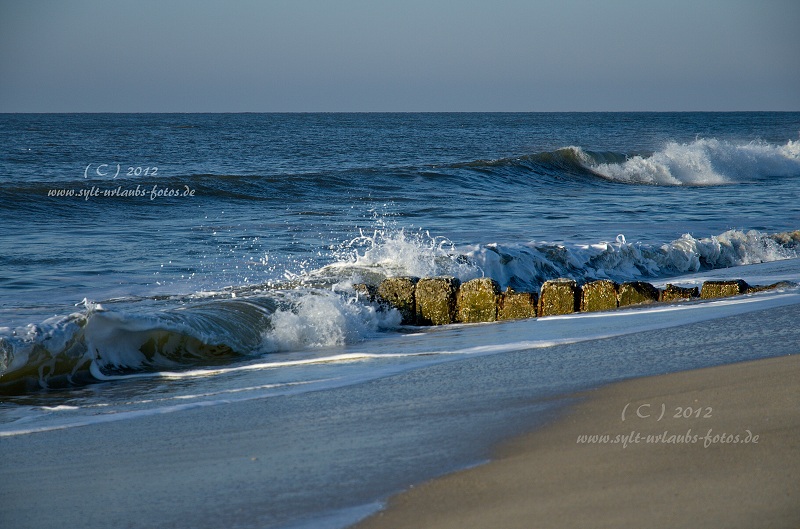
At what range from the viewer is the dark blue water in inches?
285

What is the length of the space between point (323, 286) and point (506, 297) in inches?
72.8

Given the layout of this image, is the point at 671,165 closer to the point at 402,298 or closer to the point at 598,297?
the point at 598,297

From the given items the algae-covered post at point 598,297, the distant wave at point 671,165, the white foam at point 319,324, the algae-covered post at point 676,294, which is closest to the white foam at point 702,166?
the distant wave at point 671,165

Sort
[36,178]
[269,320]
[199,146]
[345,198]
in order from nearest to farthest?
[269,320]
[345,198]
[36,178]
[199,146]

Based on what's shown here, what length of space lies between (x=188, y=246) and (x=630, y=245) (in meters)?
6.07

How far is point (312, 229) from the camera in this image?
535 inches

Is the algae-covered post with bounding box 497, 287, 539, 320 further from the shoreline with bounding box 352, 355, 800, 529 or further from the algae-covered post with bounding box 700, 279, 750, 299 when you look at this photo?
the shoreline with bounding box 352, 355, 800, 529

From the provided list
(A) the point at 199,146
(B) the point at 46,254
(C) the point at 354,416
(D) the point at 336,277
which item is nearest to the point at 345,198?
(B) the point at 46,254

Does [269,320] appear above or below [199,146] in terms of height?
below

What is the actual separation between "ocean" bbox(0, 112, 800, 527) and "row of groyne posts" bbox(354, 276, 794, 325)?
0.58ft

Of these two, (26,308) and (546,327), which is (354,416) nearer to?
(546,327)

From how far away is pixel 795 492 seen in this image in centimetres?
251

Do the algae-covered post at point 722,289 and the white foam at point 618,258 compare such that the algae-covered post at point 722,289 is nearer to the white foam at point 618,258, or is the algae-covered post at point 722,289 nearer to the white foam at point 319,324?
the white foam at point 618,258

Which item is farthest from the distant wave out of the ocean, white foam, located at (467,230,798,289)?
white foam, located at (467,230,798,289)
